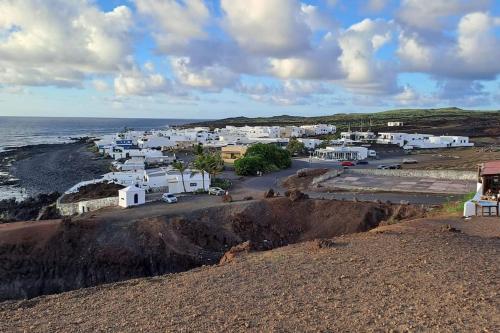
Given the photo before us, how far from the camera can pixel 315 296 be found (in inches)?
507

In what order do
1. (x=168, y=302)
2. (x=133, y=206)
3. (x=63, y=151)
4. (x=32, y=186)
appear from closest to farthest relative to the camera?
(x=168, y=302) → (x=133, y=206) → (x=32, y=186) → (x=63, y=151)

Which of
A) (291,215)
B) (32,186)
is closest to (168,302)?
(291,215)

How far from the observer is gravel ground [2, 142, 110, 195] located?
62062mm

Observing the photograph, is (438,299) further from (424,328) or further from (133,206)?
(133,206)

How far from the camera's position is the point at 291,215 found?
32156 millimetres

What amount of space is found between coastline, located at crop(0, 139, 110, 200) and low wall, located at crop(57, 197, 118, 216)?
52.6 ft

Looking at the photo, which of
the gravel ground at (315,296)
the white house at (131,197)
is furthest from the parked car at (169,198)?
the gravel ground at (315,296)

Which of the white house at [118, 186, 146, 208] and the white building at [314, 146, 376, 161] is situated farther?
the white building at [314, 146, 376, 161]

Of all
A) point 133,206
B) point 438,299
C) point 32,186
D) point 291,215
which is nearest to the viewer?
point 438,299

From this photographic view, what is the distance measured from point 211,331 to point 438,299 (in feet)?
18.3

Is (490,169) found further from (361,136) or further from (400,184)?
(361,136)

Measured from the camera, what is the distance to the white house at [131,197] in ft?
119

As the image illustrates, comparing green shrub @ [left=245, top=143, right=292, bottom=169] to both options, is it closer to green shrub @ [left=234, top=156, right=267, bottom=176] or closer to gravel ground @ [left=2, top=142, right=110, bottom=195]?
green shrub @ [left=234, top=156, right=267, bottom=176]

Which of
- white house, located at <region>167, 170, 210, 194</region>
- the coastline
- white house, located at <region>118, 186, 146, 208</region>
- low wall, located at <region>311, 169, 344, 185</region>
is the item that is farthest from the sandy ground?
the coastline
